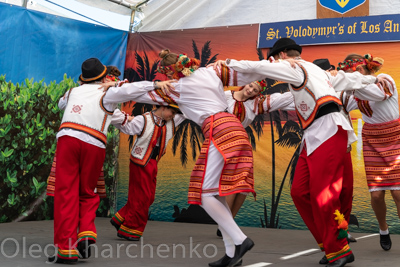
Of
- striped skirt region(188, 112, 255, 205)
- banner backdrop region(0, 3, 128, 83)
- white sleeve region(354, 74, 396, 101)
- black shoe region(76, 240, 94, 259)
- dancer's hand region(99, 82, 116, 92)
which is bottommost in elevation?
black shoe region(76, 240, 94, 259)

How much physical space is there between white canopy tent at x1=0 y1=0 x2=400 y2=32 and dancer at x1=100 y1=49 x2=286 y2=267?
9.51 ft

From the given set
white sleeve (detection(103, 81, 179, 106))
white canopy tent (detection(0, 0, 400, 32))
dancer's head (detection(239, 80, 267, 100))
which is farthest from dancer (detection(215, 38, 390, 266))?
white canopy tent (detection(0, 0, 400, 32))

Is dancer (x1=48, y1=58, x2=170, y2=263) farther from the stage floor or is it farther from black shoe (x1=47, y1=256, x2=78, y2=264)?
the stage floor

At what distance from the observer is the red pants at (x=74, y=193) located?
346cm

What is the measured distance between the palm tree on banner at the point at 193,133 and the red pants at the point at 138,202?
152 cm

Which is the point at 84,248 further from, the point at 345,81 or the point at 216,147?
the point at 345,81

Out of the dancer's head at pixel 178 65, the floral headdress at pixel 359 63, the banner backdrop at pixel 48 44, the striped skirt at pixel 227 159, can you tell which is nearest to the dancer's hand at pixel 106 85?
the dancer's head at pixel 178 65

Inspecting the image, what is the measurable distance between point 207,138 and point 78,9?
3717 millimetres

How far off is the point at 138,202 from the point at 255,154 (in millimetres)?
1783

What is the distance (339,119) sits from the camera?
3316 millimetres

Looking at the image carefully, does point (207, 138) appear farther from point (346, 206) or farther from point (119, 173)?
point (119, 173)

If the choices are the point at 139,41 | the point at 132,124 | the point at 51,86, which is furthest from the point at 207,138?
the point at 139,41

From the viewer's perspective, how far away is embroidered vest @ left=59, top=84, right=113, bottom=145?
3594 mm

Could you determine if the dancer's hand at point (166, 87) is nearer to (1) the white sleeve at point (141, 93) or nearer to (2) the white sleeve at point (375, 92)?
(1) the white sleeve at point (141, 93)
